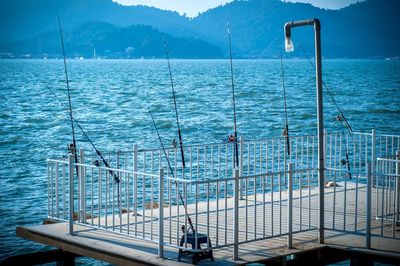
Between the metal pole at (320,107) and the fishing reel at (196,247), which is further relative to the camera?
the metal pole at (320,107)

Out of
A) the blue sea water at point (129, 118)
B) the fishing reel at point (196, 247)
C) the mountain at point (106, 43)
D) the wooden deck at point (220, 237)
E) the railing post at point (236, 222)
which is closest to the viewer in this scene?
the fishing reel at point (196, 247)

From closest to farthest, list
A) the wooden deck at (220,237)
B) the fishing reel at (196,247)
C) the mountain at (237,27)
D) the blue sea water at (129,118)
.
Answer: the fishing reel at (196,247) < the wooden deck at (220,237) < the blue sea water at (129,118) < the mountain at (237,27)

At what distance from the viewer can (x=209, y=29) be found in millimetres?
173000

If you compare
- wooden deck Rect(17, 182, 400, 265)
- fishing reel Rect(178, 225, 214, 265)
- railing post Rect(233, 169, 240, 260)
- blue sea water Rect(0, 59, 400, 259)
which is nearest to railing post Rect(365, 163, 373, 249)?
wooden deck Rect(17, 182, 400, 265)

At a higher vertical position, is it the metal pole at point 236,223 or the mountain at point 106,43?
the mountain at point 106,43

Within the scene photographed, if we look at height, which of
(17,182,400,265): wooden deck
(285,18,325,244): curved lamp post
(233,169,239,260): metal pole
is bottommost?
(17,182,400,265): wooden deck

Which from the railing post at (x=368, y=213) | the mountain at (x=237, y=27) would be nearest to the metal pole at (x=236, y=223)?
the railing post at (x=368, y=213)

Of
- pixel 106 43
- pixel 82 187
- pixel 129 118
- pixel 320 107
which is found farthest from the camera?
pixel 106 43

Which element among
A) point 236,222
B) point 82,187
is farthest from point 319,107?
point 82,187

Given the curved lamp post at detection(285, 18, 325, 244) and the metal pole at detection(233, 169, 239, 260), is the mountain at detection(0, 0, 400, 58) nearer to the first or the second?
the curved lamp post at detection(285, 18, 325, 244)

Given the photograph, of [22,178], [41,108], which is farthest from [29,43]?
[22,178]

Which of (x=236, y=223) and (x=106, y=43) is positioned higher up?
(x=106, y=43)

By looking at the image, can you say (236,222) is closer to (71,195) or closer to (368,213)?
(368,213)

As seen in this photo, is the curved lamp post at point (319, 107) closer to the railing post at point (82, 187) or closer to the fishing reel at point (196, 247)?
the fishing reel at point (196, 247)
